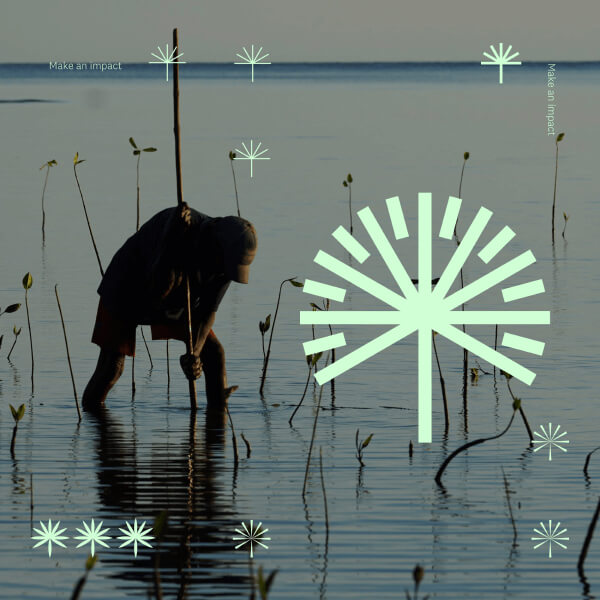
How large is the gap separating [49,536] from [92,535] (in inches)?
8.5

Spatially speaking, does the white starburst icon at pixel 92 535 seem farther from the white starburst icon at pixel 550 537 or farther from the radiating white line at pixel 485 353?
the radiating white line at pixel 485 353

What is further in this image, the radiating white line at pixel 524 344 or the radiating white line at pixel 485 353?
the radiating white line at pixel 524 344

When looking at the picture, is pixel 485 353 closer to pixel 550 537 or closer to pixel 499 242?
pixel 550 537

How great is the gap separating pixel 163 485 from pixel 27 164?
19.2 m

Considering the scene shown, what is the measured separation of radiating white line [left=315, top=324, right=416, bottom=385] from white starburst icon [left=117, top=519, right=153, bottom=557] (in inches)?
117

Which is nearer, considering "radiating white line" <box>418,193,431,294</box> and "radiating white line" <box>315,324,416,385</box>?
"radiating white line" <box>418,193,431,294</box>

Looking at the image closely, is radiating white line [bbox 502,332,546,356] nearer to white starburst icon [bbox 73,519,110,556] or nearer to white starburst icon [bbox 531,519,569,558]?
white starburst icon [bbox 531,519,569,558]

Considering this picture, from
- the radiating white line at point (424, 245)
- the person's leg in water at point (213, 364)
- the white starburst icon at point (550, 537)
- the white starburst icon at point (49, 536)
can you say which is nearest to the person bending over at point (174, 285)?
the person's leg in water at point (213, 364)

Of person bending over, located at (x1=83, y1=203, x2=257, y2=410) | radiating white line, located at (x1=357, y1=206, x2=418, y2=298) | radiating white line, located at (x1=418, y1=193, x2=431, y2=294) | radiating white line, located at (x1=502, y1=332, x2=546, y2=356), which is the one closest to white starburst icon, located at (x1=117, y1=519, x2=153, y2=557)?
person bending over, located at (x1=83, y1=203, x2=257, y2=410)

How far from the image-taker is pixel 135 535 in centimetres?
622

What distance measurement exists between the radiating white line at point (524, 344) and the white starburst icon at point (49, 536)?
4.75 m

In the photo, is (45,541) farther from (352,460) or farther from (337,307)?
(337,307)

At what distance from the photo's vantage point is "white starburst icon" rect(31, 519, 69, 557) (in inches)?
240

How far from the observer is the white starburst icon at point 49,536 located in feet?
20.0
